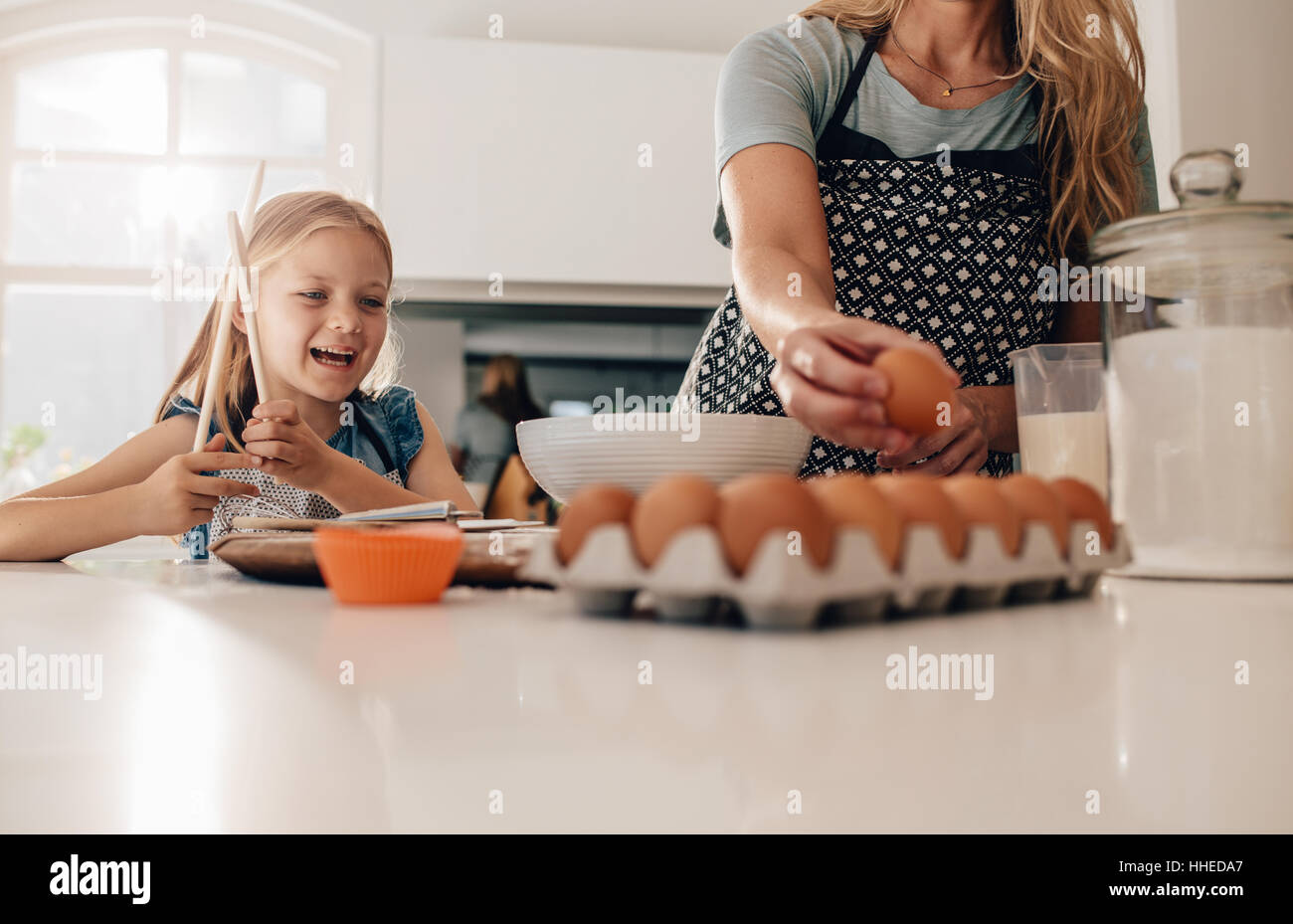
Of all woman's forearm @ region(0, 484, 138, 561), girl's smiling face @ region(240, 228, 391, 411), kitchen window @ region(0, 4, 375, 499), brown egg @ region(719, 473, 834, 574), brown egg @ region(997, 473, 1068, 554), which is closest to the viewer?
brown egg @ region(719, 473, 834, 574)

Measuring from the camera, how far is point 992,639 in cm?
38

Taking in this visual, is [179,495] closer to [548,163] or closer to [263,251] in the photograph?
[263,251]

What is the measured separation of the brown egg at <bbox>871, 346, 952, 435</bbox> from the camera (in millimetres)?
545

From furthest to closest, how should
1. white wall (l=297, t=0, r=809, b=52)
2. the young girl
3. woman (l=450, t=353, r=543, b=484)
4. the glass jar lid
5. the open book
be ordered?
white wall (l=297, t=0, r=809, b=52) → woman (l=450, t=353, r=543, b=484) → the young girl → the open book → the glass jar lid

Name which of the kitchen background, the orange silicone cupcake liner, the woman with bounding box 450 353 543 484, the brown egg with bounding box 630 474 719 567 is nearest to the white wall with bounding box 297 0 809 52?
the kitchen background

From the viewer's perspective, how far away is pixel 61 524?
0.97 m

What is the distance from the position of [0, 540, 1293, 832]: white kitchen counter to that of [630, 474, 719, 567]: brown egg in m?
0.04

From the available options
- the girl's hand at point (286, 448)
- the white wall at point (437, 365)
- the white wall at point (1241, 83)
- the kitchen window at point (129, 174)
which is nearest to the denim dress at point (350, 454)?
the girl's hand at point (286, 448)

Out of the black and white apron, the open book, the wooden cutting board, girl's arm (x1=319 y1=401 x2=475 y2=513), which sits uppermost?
the black and white apron

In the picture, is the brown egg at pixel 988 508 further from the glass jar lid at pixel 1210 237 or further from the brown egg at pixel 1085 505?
the glass jar lid at pixel 1210 237

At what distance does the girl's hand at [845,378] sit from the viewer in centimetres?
57

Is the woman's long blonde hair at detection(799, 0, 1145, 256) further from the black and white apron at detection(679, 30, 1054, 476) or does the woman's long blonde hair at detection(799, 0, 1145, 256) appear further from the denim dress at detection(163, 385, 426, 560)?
the denim dress at detection(163, 385, 426, 560)

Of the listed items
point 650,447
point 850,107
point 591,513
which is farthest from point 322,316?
point 591,513
